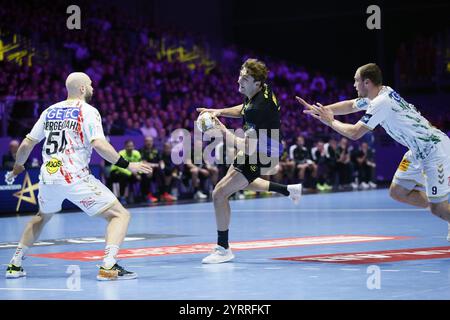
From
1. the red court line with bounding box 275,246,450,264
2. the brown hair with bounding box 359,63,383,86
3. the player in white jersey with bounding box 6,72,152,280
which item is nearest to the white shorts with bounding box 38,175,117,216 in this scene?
the player in white jersey with bounding box 6,72,152,280

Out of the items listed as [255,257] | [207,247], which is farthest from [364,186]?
[255,257]

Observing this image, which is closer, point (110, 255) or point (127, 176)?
point (110, 255)

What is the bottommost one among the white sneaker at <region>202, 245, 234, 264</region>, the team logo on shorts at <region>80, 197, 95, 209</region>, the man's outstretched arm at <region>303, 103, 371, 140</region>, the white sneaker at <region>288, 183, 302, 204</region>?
the white sneaker at <region>202, 245, 234, 264</region>

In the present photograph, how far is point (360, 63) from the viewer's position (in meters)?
39.8

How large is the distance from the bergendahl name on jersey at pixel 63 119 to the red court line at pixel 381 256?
10.2 feet

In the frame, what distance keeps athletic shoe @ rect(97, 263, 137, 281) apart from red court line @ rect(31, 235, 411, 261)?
6.38ft

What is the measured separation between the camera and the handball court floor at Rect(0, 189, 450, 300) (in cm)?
743

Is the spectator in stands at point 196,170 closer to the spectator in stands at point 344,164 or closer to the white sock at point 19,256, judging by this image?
the spectator in stands at point 344,164

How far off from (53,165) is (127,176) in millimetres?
12870

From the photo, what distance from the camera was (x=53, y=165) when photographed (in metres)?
8.44

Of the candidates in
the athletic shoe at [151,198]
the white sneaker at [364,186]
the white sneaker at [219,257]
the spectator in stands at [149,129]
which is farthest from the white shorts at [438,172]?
the white sneaker at [364,186]

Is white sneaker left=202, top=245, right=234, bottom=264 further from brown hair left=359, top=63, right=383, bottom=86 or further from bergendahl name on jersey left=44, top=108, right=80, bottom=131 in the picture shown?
brown hair left=359, top=63, right=383, bottom=86

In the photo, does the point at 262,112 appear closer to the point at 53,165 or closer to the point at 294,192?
the point at 294,192

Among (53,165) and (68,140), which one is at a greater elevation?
(68,140)
